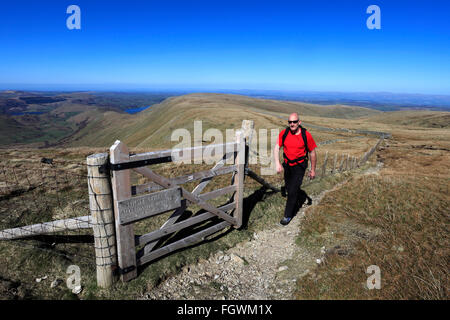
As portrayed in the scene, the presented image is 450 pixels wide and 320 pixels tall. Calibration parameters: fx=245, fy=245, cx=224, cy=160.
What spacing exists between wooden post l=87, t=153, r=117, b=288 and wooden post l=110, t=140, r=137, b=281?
115 millimetres

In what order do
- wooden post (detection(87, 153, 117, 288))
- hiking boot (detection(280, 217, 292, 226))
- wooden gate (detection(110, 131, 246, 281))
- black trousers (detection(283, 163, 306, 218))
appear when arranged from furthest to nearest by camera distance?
A: 1. hiking boot (detection(280, 217, 292, 226))
2. black trousers (detection(283, 163, 306, 218))
3. wooden gate (detection(110, 131, 246, 281))
4. wooden post (detection(87, 153, 117, 288))

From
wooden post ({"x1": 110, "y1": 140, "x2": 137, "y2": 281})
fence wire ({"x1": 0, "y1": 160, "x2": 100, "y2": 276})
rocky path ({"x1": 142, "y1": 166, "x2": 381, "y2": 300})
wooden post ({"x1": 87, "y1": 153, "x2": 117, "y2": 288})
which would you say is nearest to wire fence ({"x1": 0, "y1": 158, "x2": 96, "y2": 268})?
fence wire ({"x1": 0, "y1": 160, "x2": 100, "y2": 276})

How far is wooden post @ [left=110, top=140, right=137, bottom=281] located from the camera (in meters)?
4.23

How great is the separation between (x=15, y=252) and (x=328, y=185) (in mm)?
10890

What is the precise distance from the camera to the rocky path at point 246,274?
4746mm

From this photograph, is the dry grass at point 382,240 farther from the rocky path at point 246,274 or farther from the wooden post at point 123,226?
the wooden post at point 123,226

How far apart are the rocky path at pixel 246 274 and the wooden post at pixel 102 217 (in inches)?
35.6

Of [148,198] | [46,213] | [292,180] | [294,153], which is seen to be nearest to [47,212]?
[46,213]

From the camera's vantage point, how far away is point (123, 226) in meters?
4.57

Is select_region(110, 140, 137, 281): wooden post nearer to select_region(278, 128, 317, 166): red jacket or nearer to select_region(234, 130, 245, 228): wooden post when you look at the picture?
select_region(234, 130, 245, 228): wooden post

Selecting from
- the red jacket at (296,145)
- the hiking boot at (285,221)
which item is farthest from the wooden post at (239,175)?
the hiking boot at (285,221)
